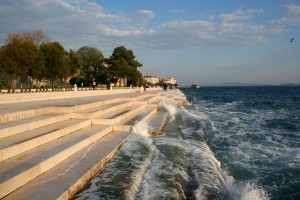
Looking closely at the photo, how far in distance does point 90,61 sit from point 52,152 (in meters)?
62.9

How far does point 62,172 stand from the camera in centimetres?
536

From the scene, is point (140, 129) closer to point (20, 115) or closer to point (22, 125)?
point (20, 115)

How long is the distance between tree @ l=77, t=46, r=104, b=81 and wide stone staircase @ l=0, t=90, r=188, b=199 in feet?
190

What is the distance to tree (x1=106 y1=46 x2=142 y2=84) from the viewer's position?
206 feet

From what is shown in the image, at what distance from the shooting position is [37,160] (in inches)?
210

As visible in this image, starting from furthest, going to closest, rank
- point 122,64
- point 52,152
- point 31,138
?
point 122,64
point 31,138
point 52,152

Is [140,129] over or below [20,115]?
below

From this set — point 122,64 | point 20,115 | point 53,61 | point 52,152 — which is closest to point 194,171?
point 52,152

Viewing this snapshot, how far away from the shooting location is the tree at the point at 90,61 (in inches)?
2613

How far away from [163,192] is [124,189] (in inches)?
29.3

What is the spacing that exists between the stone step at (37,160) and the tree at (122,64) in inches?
2178

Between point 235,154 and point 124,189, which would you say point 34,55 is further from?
point 124,189

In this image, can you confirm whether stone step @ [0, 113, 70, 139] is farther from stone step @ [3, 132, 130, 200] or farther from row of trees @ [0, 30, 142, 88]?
row of trees @ [0, 30, 142, 88]

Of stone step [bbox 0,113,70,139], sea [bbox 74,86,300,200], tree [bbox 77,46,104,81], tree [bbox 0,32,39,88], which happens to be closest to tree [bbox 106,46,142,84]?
tree [bbox 77,46,104,81]
